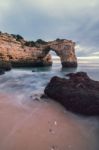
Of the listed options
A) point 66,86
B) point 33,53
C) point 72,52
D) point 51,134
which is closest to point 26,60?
point 33,53

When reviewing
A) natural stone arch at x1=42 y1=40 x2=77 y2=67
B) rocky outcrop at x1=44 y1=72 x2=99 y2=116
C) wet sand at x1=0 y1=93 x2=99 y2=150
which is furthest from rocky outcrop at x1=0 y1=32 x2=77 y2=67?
wet sand at x1=0 y1=93 x2=99 y2=150

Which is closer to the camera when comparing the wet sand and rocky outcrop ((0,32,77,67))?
the wet sand

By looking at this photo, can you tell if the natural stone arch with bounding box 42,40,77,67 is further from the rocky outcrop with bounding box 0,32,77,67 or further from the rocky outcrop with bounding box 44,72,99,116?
the rocky outcrop with bounding box 44,72,99,116

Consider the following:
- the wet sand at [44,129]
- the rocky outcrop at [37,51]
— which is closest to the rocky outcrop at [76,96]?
the wet sand at [44,129]

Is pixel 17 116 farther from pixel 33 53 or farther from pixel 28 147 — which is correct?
pixel 33 53

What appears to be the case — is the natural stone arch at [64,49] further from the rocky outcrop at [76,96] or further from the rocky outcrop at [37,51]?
the rocky outcrop at [76,96]

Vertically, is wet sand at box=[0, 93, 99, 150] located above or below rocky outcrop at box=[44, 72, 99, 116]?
below

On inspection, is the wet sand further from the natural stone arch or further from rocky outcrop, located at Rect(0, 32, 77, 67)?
the natural stone arch

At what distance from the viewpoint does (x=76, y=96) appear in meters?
7.13

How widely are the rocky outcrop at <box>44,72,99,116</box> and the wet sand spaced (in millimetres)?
413

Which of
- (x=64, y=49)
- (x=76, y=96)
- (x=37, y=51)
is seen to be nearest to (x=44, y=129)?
(x=76, y=96)

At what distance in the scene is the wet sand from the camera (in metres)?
4.25

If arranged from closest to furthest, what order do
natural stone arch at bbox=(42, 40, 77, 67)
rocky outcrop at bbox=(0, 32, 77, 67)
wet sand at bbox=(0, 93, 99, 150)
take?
wet sand at bbox=(0, 93, 99, 150)
rocky outcrop at bbox=(0, 32, 77, 67)
natural stone arch at bbox=(42, 40, 77, 67)

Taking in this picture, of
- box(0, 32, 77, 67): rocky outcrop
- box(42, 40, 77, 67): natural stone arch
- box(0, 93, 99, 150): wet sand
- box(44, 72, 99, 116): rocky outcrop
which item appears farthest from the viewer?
box(42, 40, 77, 67): natural stone arch
